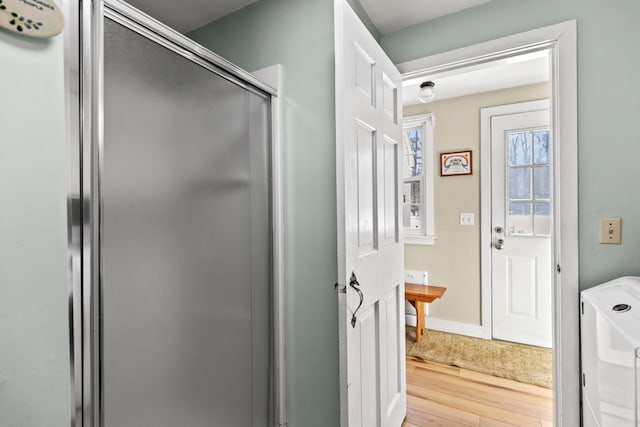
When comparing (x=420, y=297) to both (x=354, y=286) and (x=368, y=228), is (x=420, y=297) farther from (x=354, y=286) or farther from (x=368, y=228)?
(x=354, y=286)

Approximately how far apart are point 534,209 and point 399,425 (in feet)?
7.40

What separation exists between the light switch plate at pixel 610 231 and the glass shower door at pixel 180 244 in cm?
150

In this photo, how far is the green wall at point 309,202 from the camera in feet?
4.71

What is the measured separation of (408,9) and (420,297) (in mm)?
2292

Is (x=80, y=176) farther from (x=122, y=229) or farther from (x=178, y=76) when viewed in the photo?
(x=178, y=76)

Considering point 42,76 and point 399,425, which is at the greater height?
point 42,76

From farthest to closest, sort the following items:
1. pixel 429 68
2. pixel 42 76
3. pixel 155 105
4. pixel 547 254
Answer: pixel 547 254 → pixel 429 68 → pixel 155 105 → pixel 42 76

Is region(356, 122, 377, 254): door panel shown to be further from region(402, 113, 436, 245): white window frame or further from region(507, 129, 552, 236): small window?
region(507, 129, 552, 236): small window

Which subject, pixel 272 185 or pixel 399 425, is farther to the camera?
pixel 399 425

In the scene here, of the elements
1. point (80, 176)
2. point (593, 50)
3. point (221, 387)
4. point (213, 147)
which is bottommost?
point (221, 387)

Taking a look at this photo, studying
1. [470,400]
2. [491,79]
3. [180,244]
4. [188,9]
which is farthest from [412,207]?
[180,244]

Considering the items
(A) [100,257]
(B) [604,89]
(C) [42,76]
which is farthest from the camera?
(B) [604,89]

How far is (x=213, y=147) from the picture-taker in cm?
119

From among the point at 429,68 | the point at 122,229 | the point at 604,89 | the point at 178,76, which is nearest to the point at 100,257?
the point at 122,229
